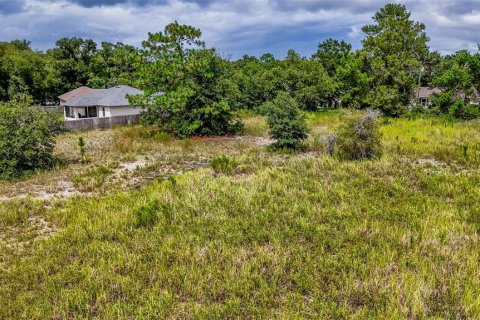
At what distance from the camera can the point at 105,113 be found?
105ft

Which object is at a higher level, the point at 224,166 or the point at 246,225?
the point at 224,166

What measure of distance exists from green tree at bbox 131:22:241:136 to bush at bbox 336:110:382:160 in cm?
873

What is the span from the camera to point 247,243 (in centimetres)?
591

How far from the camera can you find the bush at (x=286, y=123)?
578 inches

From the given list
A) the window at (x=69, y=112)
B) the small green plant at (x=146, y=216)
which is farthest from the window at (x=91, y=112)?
the small green plant at (x=146, y=216)

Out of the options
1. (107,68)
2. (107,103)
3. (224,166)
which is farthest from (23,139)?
(107,68)

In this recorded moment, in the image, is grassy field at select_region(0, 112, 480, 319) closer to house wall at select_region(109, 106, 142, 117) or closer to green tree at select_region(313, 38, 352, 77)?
house wall at select_region(109, 106, 142, 117)

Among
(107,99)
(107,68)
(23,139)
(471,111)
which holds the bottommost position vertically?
(23,139)

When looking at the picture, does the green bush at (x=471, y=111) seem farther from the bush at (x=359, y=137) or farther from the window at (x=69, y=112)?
the window at (x=69, y=112)

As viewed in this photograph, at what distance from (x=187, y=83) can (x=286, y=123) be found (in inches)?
312

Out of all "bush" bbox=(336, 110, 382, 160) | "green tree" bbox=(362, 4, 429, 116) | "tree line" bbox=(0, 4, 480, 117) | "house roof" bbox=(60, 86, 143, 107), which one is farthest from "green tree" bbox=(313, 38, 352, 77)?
"bush" bbox=(336, 110, 382, 160)

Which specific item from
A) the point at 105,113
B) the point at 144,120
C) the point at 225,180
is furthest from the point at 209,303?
the point at 105,113

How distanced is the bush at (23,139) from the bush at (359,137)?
10656 millimetres

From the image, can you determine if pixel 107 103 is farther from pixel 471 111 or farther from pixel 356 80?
pixel 471 111
